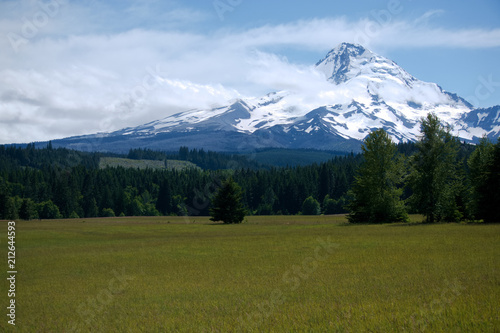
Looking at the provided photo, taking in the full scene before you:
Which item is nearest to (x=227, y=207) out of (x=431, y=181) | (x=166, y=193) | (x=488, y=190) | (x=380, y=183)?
(x=380, y=183)

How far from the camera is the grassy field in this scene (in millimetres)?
14734

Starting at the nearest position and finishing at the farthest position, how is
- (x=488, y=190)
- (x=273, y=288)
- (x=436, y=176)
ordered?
(x=273, y=288) → (x=488, y=190) → (x=436, y=176)

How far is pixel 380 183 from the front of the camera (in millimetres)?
67625

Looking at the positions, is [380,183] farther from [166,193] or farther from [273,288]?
[166,193]

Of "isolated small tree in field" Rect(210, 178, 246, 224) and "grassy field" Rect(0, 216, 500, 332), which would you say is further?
"isolated small tree in field" Rect(210, 178, 246, 224)

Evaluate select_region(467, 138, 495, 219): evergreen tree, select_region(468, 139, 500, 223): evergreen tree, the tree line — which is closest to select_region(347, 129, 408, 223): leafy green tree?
the tree line

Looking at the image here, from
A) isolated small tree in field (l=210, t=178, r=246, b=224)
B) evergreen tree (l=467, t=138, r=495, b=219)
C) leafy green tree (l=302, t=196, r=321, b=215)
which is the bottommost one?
leafy green tree (l=302, t=196, r=321, b=215)

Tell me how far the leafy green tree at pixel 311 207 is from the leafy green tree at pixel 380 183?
3114 inches

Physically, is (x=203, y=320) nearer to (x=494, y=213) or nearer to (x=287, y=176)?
(x=494, y=213)

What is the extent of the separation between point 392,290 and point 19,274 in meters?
23.6

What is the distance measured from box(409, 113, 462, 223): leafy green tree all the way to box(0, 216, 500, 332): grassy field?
2226 centimetres

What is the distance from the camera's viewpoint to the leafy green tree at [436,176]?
195ft

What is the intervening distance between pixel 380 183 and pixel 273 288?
49.6 meters

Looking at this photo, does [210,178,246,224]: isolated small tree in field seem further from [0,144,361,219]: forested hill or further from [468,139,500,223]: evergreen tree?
[0,144,361,219]: forested hill
